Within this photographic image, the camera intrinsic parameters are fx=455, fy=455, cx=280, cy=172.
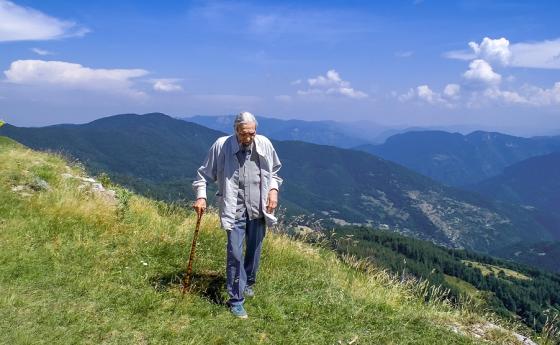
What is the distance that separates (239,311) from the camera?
6629mm

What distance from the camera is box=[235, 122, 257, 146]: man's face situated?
6.43 meters

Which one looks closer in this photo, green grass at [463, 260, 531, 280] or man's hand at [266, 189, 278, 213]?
man's hand at [266, 189, 278, 213]

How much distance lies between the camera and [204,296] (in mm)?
7164

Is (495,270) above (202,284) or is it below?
below

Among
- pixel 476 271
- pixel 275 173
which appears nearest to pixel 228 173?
pixel 275 173

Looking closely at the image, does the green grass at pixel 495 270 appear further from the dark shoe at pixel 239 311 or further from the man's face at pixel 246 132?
the man's face at pixel 246 132

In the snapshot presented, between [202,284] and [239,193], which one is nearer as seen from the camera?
[239,193]

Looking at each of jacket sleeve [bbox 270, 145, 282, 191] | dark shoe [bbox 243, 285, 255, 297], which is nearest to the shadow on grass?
dark shoe [bbox 243, 285, 255, 297]

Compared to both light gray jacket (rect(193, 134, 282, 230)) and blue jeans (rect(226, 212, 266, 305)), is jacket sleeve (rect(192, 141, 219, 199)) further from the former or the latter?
blue jeans (rect(226, 212, 266, 305))

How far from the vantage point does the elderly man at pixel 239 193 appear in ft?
22.0

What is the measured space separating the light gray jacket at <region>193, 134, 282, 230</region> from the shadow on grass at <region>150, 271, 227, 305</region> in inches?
52.8

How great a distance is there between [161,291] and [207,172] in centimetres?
202

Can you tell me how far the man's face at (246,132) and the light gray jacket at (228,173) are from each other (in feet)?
0.68

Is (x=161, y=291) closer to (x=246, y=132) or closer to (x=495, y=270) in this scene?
(x=246, y=132)
